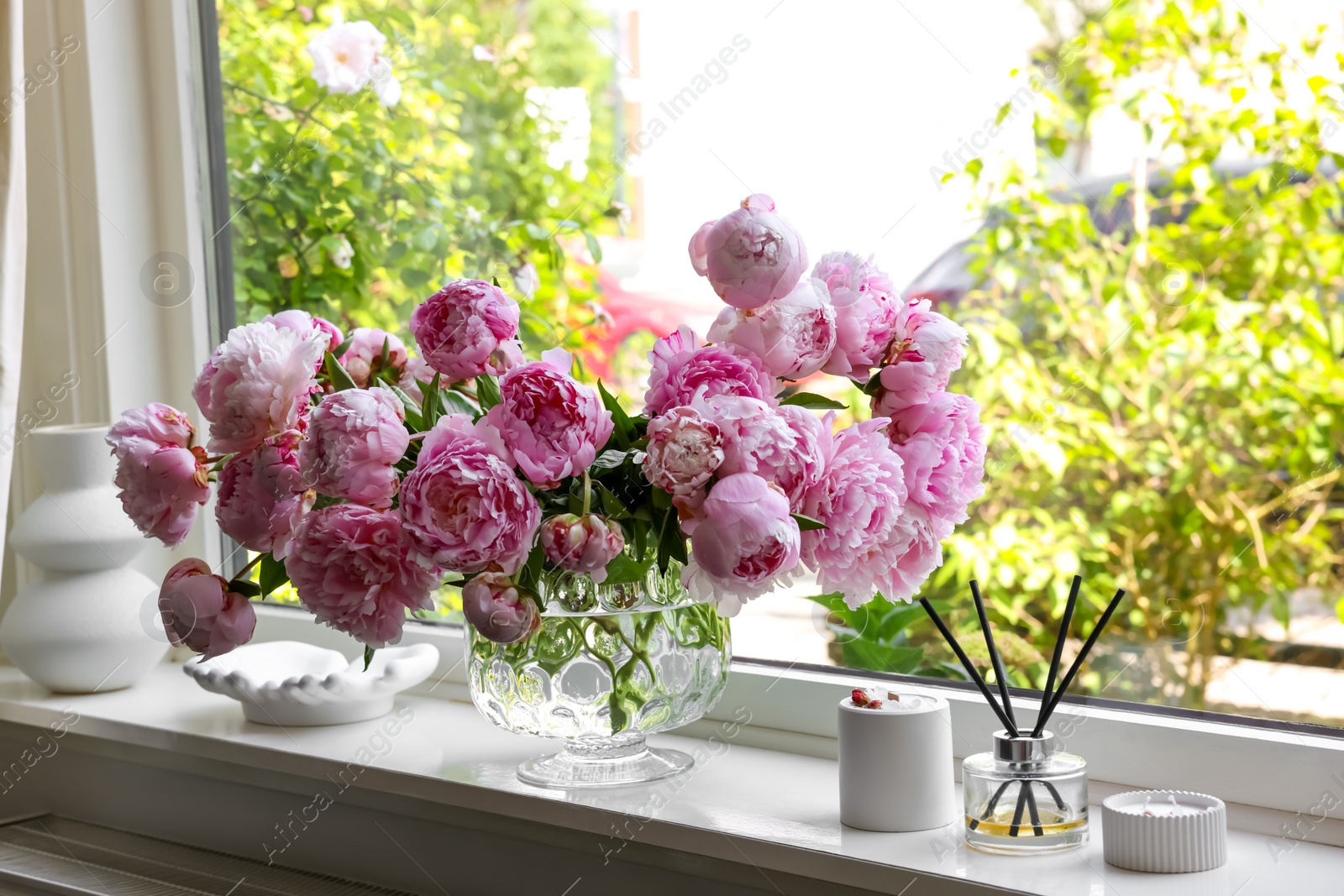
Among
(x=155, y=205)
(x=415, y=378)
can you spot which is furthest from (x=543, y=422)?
(x=155, y=205)

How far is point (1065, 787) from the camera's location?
80 centimetres

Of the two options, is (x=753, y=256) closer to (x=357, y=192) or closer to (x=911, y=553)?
(x=911, y=553)

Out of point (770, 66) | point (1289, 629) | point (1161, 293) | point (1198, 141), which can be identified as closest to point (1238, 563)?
point (1289, 629)

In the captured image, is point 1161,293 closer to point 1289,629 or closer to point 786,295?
point 1289,629

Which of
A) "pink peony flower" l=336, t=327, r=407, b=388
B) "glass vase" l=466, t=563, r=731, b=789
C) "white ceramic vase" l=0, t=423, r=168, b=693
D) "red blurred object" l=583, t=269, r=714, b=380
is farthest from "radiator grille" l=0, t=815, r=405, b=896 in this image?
"red blurred object" l=583, t=269, r=714, b=380

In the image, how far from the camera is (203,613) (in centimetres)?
73

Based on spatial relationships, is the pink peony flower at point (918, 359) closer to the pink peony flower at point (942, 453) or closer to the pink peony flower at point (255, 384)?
the pink peony flower at point (942, 453)

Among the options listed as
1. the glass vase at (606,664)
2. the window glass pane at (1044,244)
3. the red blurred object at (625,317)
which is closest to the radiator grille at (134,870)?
the glass vase at (606,664)

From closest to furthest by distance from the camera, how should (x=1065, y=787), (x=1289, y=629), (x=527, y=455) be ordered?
(x=527, y=455)
(x=1065, y=787)
(x=1289, y=629)

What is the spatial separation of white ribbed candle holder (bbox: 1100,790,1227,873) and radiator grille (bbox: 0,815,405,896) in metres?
0.62

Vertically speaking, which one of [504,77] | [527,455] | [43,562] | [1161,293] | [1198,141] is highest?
[504,77]

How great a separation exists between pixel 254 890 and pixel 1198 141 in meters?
1.18

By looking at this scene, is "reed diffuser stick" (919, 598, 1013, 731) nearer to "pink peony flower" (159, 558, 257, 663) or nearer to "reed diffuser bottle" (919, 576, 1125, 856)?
"reed diffuser bottle" (919, 576, 1125, 856)

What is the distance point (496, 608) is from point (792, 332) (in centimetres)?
24
